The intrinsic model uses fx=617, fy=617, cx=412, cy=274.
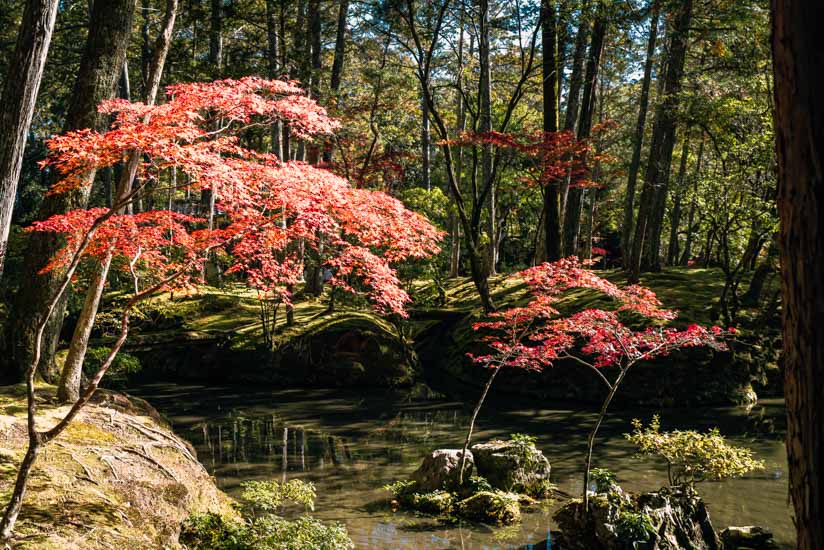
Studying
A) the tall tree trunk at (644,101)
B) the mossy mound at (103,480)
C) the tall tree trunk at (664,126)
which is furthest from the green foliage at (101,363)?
the tall tree trunk at (644,101)

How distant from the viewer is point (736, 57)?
18.5 meters

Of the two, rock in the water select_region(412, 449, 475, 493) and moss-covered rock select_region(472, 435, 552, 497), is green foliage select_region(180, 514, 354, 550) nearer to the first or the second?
rock in the water select_region(412, 449, 475, 493)

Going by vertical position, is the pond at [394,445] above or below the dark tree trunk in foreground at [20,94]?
below

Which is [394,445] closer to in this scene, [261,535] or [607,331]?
[607,331]

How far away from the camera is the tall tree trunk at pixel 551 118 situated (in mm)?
16984

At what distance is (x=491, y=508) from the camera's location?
7828 mm

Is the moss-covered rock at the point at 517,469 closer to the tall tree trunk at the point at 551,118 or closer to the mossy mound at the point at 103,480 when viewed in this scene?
the mossy mound at the point at 103,480

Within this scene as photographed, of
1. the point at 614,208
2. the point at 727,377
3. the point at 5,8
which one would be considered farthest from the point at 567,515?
the point at 614,208

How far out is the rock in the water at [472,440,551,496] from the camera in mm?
8547

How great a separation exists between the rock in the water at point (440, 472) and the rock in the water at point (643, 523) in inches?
69.4

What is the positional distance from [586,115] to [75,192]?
13.6 metres

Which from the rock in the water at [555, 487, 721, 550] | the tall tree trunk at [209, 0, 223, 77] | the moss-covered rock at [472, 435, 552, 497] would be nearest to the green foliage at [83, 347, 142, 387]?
the moss-covered rock at [472, 435, 552, 497]

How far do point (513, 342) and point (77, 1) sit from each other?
21.3 m

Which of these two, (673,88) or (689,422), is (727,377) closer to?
(689,422)
